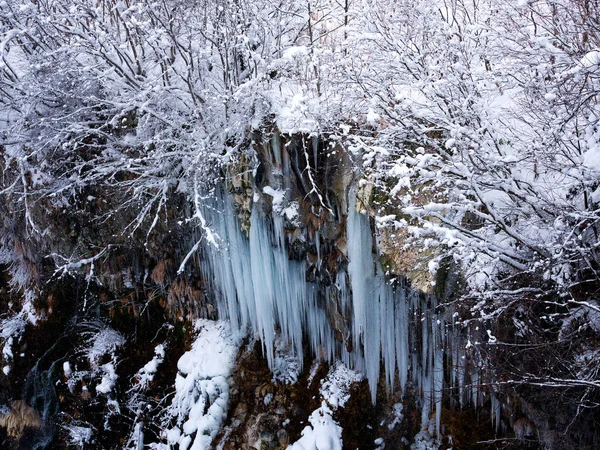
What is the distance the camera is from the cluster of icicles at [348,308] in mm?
5602

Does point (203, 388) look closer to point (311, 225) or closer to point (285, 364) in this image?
point (285, 364)

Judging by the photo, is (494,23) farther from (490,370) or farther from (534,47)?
(490,370)

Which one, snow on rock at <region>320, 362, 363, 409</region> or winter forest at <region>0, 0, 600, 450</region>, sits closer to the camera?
winter forest at <region>0, 0, 600, 450</region>

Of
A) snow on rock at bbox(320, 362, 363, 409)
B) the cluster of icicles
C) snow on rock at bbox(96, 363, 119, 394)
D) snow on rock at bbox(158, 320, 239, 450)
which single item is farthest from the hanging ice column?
snow on rock at bbox(96, 363, 119, 394)

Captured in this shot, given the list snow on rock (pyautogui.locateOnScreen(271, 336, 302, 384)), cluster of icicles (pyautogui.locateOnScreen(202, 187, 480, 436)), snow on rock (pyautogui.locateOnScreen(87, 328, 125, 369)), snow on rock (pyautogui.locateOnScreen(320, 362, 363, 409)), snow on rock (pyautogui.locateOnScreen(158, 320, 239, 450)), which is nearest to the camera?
cluster of icicles (pyautogui.locateOnScreen(202, 187, 480, 436))

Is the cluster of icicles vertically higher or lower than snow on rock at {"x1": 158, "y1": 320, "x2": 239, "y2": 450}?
higher

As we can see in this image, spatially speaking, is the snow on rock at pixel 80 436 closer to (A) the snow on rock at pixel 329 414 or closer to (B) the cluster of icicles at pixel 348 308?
(B) the cluster of icicles at pixel 348 308

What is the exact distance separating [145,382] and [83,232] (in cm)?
291

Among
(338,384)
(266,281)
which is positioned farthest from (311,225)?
(338,384)

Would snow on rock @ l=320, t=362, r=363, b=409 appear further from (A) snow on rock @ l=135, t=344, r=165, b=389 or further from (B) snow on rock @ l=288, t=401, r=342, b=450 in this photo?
(A) snow on rock @ l=135, t=344, r=165, b=389

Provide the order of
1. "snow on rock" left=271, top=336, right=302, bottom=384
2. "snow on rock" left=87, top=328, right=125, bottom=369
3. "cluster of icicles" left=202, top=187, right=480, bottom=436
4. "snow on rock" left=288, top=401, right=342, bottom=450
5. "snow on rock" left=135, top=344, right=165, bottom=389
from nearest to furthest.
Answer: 1. "cluster of icicles" left=202, top=187, right=480, bottom=436
2. "snow on rock" left=288, top=401, right=342, bottom=450
3. "snow on rock" left=271, top=336, right=302, bottom=384
4. "snow on rock" left=135, top=344, right=165, bottom=389
5. "snow on rock" left=87, top=328, right=125, bottom=369

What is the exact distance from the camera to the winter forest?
13.8ft

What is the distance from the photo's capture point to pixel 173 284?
27.0ft

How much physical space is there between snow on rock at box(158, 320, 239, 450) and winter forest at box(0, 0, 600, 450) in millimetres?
36
